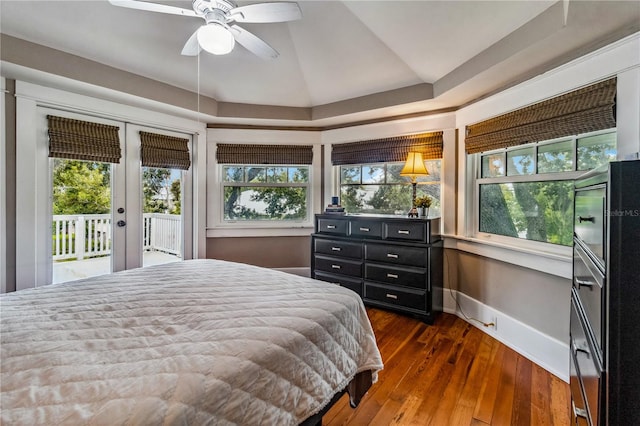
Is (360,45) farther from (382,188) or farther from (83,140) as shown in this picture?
(83,140)

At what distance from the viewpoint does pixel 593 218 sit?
1.02 meters

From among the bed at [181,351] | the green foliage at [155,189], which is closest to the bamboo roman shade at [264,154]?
the green foliage at [155,189]

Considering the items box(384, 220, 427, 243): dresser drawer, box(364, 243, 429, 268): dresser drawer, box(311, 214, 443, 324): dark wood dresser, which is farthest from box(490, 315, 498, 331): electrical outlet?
box(384, 220, 427, 243): dresser drawer

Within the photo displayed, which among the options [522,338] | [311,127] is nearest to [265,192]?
[311,127]

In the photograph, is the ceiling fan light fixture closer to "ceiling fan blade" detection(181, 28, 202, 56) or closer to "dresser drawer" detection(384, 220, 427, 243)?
"ceiling fan blade" detection(181, 28, 202, 56)

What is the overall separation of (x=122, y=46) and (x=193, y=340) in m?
2.75

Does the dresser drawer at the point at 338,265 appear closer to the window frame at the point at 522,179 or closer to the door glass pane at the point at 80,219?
the window frame at the point at 522,179

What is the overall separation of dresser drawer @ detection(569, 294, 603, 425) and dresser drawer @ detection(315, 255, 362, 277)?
6.63ft

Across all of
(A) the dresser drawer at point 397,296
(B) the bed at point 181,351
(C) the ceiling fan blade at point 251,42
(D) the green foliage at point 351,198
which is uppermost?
(C) the ceiling fan blade at point 251,42

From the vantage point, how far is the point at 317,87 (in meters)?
3.45

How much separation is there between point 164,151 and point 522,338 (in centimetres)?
395

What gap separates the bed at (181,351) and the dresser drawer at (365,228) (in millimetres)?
1546

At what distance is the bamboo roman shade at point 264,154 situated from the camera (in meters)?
3.86

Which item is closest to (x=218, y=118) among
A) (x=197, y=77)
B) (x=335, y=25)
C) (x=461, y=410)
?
(x=197, y=77)
